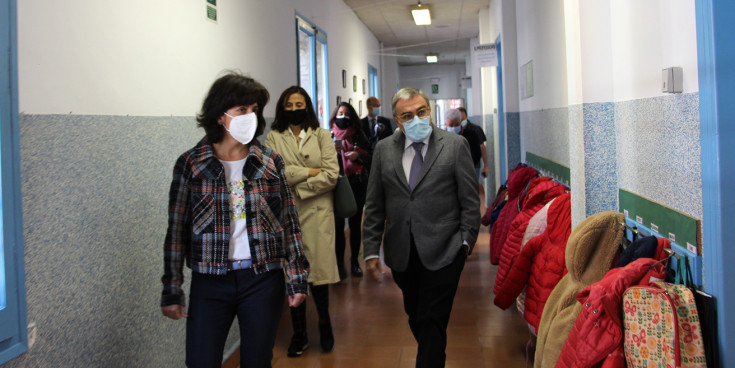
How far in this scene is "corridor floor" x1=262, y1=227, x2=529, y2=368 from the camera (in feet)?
12.7

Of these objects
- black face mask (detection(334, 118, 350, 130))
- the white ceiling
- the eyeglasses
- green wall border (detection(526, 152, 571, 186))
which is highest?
the white ceiling

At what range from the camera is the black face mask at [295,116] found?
4.00 metres

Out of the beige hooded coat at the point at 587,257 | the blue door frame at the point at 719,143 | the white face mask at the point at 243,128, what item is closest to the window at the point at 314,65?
the white face mask at the point at 243,128

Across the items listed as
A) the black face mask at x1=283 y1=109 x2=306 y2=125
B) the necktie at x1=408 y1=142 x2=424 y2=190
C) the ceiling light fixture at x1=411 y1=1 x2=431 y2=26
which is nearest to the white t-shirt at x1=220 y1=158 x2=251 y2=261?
the necktie at x1=408 y1=142 x2=424 y2=190

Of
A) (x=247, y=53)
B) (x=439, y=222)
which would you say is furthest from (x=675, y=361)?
(x=247, y=53)

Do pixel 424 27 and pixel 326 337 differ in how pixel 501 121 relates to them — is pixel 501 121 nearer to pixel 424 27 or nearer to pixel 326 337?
pixel 424 27

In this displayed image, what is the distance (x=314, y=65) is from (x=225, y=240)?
529 cm

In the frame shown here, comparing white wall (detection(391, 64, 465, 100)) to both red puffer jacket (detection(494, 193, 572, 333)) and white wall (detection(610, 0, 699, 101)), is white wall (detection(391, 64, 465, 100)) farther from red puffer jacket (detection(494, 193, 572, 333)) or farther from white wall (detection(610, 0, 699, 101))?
white wall (detection(610, 0, 699, 101))

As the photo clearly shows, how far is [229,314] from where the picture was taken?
243 cm

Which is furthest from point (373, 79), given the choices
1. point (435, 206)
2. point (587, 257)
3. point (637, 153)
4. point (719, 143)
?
point (719, 143)

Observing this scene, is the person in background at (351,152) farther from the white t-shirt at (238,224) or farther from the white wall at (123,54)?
the white t-shirt at (238,224)

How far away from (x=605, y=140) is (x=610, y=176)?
0.17 metres

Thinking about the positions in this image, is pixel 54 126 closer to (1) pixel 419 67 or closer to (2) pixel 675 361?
(2) pixel 675 361

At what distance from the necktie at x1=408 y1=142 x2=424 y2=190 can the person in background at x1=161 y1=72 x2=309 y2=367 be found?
2.49ft
